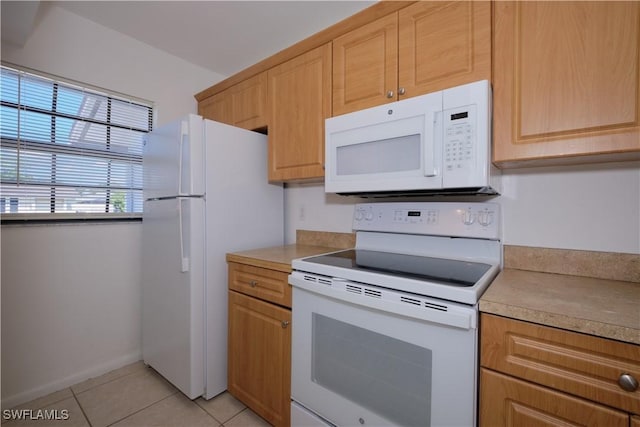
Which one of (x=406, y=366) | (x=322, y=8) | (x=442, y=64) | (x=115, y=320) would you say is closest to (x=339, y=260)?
(x=406, y=366)

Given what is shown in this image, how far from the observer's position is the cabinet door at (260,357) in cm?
145

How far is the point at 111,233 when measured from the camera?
2049 millimetres

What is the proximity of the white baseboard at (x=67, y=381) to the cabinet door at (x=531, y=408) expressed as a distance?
2.34m

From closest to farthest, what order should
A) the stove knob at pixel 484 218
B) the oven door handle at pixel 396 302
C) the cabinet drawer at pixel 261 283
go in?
the oven door handle at pixel 396 302 < the stove knob at pixel 484 218 < the cabinet drawer at pixel 261 283

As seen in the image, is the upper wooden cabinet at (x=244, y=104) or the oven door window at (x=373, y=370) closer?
the oven door window at (x=373, y=370)

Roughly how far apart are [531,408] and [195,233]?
5.41 ft

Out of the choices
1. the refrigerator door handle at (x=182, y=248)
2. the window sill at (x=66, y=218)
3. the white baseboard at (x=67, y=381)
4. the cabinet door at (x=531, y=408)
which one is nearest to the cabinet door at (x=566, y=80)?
the cabinet door at (x=531, y=408)

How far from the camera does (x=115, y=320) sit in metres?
2.08

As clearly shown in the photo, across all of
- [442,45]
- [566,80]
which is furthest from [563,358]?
→ [442,45]

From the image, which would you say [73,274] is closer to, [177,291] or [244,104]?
[177,291]

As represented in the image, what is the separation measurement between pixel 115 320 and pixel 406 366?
82.6 inches

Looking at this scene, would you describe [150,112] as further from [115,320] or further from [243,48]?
[115,320]

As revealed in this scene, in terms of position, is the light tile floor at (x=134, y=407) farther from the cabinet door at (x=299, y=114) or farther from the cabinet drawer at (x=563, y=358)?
the cabinet door at (x=299, y=114)

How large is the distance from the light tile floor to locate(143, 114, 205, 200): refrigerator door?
4.13ft
